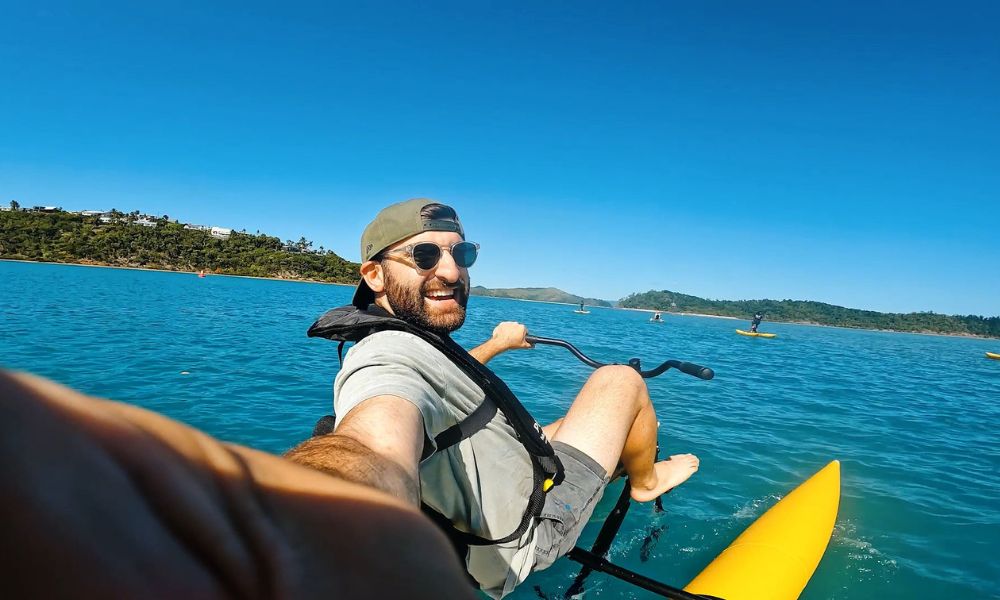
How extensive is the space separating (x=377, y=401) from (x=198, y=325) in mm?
17755

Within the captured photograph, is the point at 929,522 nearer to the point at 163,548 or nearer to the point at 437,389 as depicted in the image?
the point at 437,389

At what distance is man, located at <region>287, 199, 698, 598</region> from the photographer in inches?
58.7

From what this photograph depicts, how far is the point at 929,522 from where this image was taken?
5008 mm

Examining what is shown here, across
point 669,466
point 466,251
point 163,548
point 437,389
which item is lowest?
point 669,466

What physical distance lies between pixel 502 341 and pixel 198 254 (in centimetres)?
11335

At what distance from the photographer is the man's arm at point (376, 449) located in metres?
0.96

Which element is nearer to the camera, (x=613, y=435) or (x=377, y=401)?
(x=377, y=401)

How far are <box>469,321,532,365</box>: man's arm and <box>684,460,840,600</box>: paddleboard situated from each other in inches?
84.3

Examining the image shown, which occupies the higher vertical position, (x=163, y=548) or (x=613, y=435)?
(x=163, y=548)

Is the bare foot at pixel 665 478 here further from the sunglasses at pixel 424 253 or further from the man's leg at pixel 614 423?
the sunglasses at pixel 424 253

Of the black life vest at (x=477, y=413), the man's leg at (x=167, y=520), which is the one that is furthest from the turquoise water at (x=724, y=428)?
the black life vest at (x=477, y=413)

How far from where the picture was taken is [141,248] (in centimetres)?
9162

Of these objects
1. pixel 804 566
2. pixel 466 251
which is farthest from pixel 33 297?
pixel 804 566

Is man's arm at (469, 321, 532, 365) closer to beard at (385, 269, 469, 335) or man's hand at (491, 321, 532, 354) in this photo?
man's hand at (491, 321, 532, 354)
